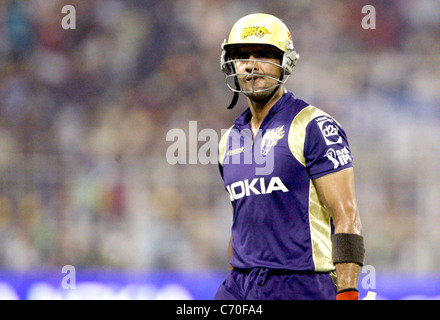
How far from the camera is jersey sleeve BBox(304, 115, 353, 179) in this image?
10.8ft

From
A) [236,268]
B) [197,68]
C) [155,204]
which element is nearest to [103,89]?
[197,68]

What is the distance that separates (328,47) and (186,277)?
325 centimetres

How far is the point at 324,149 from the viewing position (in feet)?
10.9

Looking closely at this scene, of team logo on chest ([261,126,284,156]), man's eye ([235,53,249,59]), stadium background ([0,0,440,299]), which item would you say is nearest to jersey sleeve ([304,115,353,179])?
team logo on chest ([261,126,284,156])

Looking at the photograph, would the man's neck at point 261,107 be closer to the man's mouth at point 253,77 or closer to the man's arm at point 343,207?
the man's mouth at point 253,77

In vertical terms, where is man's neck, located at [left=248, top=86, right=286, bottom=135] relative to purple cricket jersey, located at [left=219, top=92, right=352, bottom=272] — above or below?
above

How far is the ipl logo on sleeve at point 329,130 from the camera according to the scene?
3.35m

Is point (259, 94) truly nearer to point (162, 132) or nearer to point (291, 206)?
point (291, 206)

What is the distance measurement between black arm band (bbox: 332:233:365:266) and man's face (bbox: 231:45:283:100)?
908 millimetres

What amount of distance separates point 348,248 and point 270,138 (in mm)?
712

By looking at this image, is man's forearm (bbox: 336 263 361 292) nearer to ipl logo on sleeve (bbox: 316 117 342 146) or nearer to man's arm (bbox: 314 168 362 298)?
man's arm (bbox: 314 168 362 298)

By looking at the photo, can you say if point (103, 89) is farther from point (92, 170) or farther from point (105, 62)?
point (92, 170)
